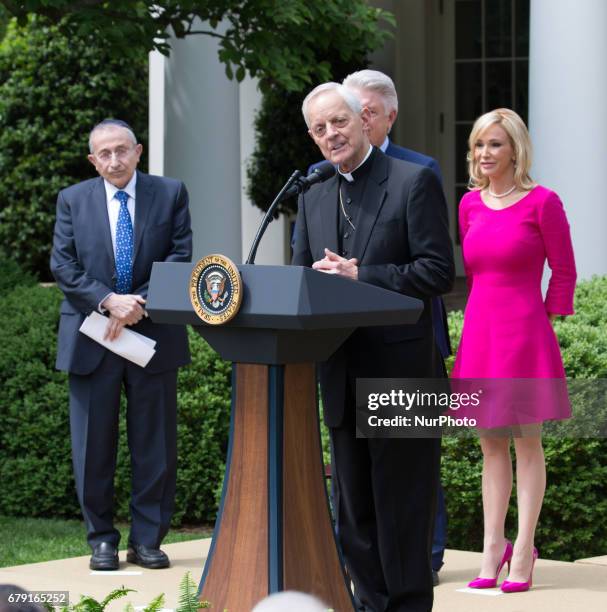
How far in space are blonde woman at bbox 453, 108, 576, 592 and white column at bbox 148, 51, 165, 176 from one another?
802 cm

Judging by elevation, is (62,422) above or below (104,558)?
above

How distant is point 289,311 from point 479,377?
69.2 inches

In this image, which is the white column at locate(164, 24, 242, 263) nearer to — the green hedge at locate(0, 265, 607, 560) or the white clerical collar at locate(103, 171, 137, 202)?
the green hedge at locate(0, 265, 607, 560)

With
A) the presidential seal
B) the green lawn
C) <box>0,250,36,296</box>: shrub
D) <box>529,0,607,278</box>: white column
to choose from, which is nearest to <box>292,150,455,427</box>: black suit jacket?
the presidential seal

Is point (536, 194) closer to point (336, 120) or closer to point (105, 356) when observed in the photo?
point (336, 120)

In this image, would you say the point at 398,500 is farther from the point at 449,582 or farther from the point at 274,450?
the point at 449,582

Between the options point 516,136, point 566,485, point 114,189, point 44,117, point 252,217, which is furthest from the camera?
point 44,117

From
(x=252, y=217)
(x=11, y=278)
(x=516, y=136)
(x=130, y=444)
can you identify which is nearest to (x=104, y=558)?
(x=130, y=444)

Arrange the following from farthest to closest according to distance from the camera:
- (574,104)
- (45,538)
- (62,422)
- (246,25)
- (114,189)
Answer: (574,104) < (246,25) < (62,422) < (45,538) < (114,189)

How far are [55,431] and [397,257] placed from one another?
14.7 ft

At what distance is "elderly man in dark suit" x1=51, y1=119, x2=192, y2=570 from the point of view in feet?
20.0

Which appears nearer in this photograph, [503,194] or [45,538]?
[503,194]

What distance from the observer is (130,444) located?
244 inches

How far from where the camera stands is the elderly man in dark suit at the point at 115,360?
6109 mm
